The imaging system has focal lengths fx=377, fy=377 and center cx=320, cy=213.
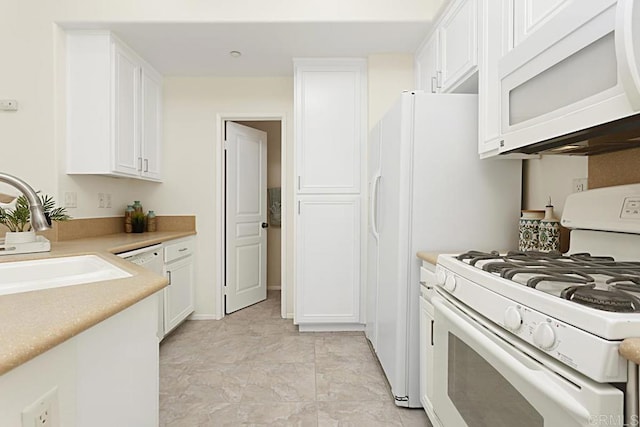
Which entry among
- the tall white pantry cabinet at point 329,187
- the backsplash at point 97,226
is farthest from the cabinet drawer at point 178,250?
the tall white pantry cabinet at point 329,187

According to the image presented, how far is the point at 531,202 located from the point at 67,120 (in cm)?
307

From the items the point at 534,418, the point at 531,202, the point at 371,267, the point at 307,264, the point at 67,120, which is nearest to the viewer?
the point at 534,418

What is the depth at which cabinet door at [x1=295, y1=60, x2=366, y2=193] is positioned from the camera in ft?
10.6

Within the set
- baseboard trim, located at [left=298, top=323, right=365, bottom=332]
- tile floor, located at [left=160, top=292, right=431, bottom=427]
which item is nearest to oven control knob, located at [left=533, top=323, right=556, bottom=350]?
tile floor, located at [left=160, top=292, right=431, bottom=427]

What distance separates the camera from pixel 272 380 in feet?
7.80

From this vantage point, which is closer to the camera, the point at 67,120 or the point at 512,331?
the point at 512,331

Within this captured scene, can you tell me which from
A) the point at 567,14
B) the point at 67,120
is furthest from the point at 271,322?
the point at 567,14

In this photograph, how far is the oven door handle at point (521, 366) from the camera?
0.74 metres

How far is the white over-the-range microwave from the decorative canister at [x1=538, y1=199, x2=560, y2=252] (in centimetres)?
35

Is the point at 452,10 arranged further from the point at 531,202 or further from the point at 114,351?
the point at 114,351

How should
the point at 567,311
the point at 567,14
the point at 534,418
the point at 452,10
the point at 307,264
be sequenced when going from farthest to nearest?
the point at 307,264, the point at 452,10, the point at 567,14, the point at 534,418, the point at 567,311

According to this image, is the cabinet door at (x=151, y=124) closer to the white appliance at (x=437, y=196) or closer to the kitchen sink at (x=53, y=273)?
the kitchen sink at (x=53, y=273)

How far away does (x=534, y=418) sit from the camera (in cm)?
89

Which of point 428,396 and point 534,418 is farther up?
point 534,418
